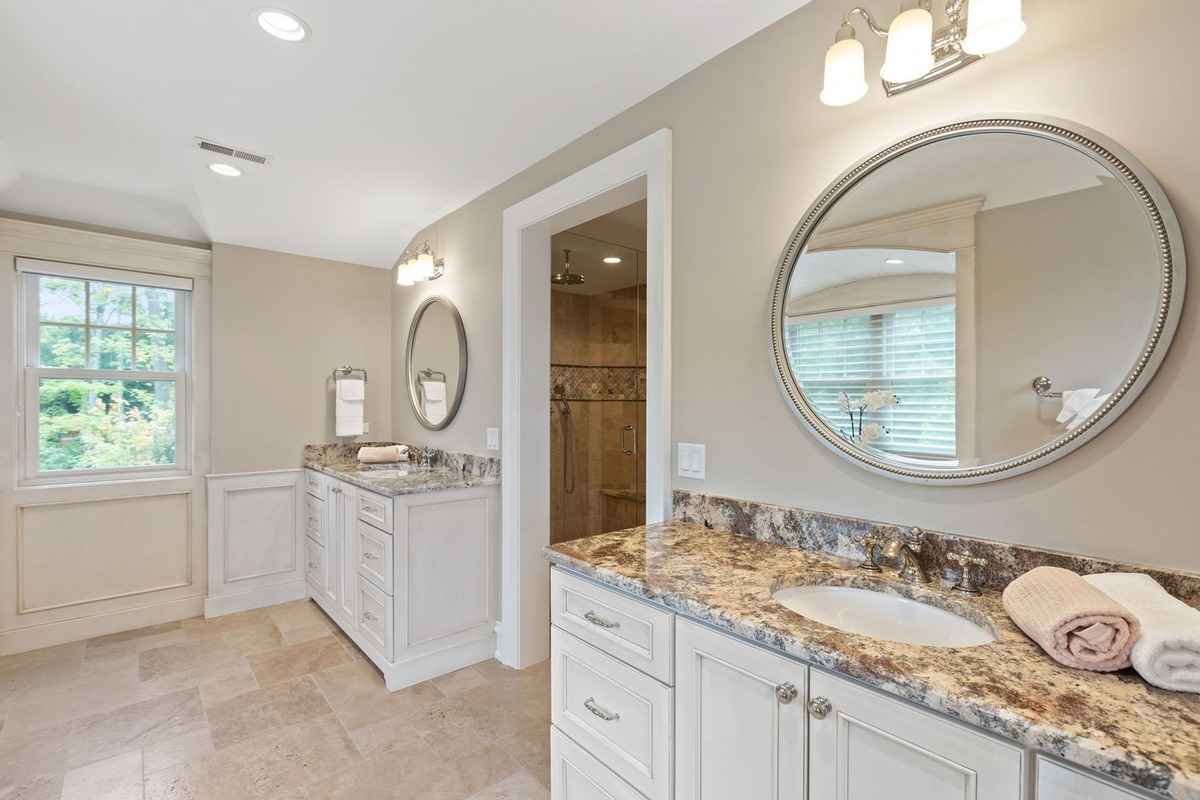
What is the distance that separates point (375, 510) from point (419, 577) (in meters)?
0.39

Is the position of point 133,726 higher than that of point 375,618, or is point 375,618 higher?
point 375,618

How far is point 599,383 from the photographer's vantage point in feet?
13.9

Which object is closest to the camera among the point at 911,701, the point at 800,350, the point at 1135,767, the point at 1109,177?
the point at 1135,767

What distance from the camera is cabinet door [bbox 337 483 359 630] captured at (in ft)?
9.53

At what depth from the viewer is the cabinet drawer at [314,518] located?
337 centimetres

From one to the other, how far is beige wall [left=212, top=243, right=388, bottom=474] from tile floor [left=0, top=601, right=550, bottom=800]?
1.19 m

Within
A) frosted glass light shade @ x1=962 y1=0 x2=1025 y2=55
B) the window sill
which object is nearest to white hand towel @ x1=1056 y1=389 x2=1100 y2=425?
frosted glass light shade @ x1=962 y1=0 x2=1025 y2=55

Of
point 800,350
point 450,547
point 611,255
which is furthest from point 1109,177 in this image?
point 611,255

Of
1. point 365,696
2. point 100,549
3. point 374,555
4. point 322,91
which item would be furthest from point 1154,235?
point 100,549

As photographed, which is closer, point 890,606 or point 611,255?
point 890,606

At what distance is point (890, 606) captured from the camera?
1.24 metres

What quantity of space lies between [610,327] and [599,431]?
790 mm

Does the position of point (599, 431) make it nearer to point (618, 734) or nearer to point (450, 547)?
point (450, 547)

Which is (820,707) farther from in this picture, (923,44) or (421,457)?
(421,457)
